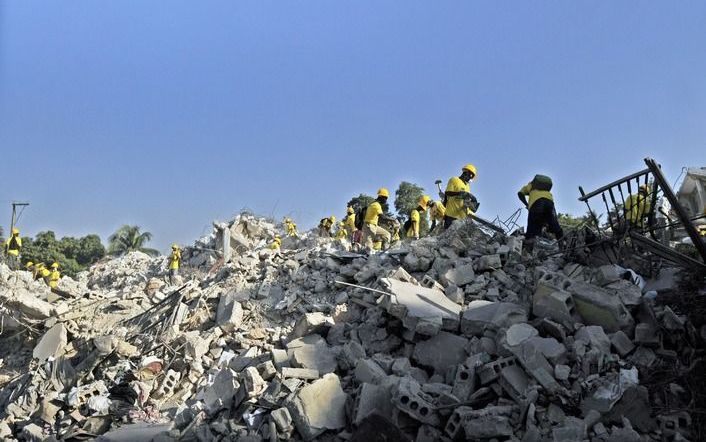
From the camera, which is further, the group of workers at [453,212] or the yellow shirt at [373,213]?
the yellow shirt at [373,213]

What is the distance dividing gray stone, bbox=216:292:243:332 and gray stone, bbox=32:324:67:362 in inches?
92.3

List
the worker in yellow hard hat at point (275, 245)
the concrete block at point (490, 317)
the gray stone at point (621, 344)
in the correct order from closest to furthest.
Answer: the gray stone at point (621, 344) → the concrete block at point (490, 317) → the worker in yellow hard hat at point (275, 245)

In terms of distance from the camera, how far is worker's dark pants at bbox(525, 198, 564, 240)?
7945 millimetres

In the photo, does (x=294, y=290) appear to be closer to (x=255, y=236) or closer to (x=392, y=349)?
(x=392, y=349)

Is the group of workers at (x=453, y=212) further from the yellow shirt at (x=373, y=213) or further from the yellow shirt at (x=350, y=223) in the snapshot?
the yellow shirt at (x=350, y=223)

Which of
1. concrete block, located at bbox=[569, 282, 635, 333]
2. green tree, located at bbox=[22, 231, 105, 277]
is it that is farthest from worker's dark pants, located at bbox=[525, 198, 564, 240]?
green tree, located at bbox=[22, 231, 105, 277]

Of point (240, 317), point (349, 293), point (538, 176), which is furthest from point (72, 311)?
point (538, 176)

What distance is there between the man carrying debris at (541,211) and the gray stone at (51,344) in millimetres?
6746

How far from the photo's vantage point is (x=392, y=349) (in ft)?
19.9

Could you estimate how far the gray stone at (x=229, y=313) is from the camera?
23.8ft

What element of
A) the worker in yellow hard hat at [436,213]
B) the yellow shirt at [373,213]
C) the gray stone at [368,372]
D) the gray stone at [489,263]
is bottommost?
the gray stone at [368,372]

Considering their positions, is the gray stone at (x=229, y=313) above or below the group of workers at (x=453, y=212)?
below

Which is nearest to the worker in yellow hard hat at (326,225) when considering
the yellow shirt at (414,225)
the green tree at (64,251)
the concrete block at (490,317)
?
the yellow shirt at (414,225)

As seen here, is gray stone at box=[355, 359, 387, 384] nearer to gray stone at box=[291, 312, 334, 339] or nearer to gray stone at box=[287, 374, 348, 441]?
gray stone at box=[287, 374, 348, 441]
